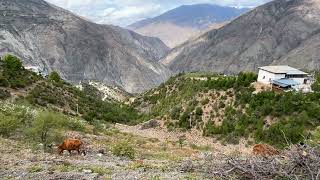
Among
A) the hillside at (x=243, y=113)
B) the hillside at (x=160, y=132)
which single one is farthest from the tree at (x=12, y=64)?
the hillside at (x=243, y=113)

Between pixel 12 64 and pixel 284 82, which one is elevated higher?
pixel 12 64

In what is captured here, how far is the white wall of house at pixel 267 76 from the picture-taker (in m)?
69.9

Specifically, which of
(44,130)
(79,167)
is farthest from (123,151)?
(79,167)

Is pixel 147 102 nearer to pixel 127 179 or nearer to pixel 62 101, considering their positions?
pixel 62 101

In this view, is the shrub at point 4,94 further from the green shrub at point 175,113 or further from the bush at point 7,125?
the green shrub at point 175,113

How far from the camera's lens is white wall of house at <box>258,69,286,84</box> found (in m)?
69.9

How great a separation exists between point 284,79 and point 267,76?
2.55 metres

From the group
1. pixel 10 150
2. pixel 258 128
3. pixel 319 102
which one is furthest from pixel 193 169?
pixel 319 102

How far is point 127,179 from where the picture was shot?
18469mm

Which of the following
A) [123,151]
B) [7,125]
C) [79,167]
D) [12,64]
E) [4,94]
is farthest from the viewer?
[12,64]

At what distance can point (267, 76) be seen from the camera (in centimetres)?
7044

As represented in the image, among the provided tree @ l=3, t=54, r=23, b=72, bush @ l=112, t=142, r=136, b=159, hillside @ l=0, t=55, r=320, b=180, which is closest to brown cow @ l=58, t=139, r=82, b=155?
hillside @ l=0, t=55, r=320, b=180

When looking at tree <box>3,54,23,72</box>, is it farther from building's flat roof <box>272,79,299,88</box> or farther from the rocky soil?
the rocky soil

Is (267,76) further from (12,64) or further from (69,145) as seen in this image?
(69,145)
